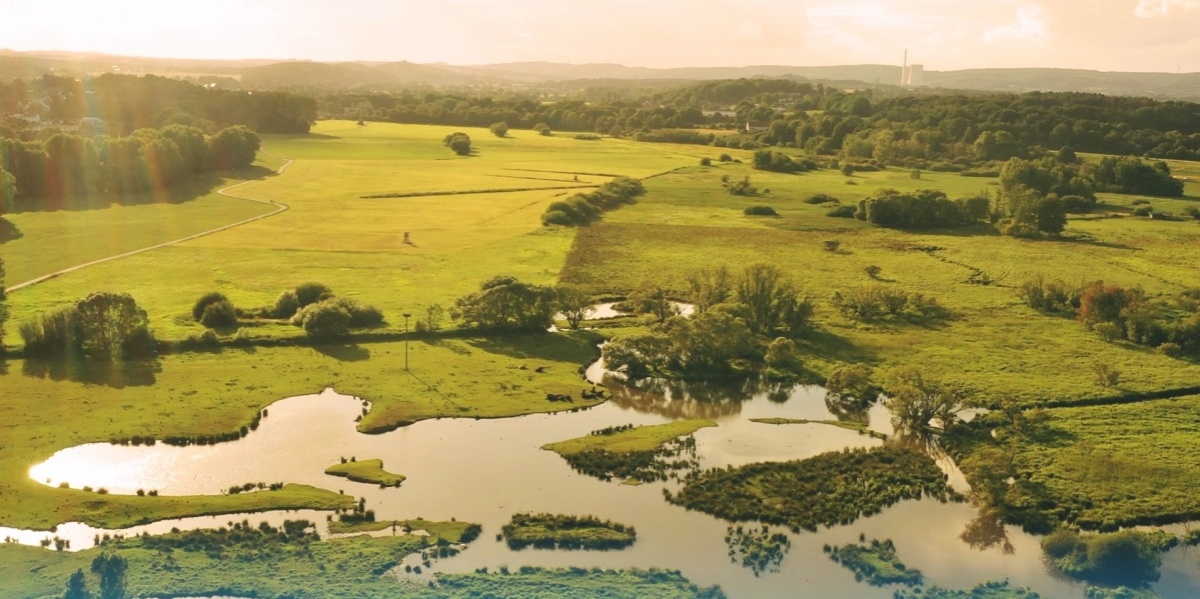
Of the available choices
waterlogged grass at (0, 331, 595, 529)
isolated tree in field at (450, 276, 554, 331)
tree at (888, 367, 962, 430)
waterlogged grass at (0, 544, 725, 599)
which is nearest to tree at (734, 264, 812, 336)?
waterlogged grass at (0, 331, 595, 529)

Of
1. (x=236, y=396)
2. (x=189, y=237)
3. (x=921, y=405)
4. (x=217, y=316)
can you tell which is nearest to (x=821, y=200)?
(x=189, y=237)

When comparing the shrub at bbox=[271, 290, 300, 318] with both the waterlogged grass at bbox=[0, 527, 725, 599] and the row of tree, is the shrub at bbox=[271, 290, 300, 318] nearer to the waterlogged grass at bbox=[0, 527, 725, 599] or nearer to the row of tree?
the waterlogged grass at bbox=[0, 527, 725, 599]

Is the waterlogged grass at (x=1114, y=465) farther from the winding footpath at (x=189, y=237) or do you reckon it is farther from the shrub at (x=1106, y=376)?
the winding footpath at (x=189, y=237)

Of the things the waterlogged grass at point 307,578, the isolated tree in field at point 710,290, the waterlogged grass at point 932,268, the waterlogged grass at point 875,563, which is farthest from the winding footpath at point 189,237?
the waterlogged grass at point 875,563

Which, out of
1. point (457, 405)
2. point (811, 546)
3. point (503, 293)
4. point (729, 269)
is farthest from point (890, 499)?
point (729, 269)

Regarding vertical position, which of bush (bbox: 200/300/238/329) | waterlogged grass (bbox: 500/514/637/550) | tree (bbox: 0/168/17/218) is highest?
tree (bbox: 0/168/17/218)

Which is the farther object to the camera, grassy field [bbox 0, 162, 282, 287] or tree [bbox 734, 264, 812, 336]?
grassy field [bbox 0, 162, 282, 287]

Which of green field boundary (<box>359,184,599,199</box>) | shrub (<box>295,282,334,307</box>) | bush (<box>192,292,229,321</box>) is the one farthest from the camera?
green field boundary (<box>359,184,599,199</box>)
